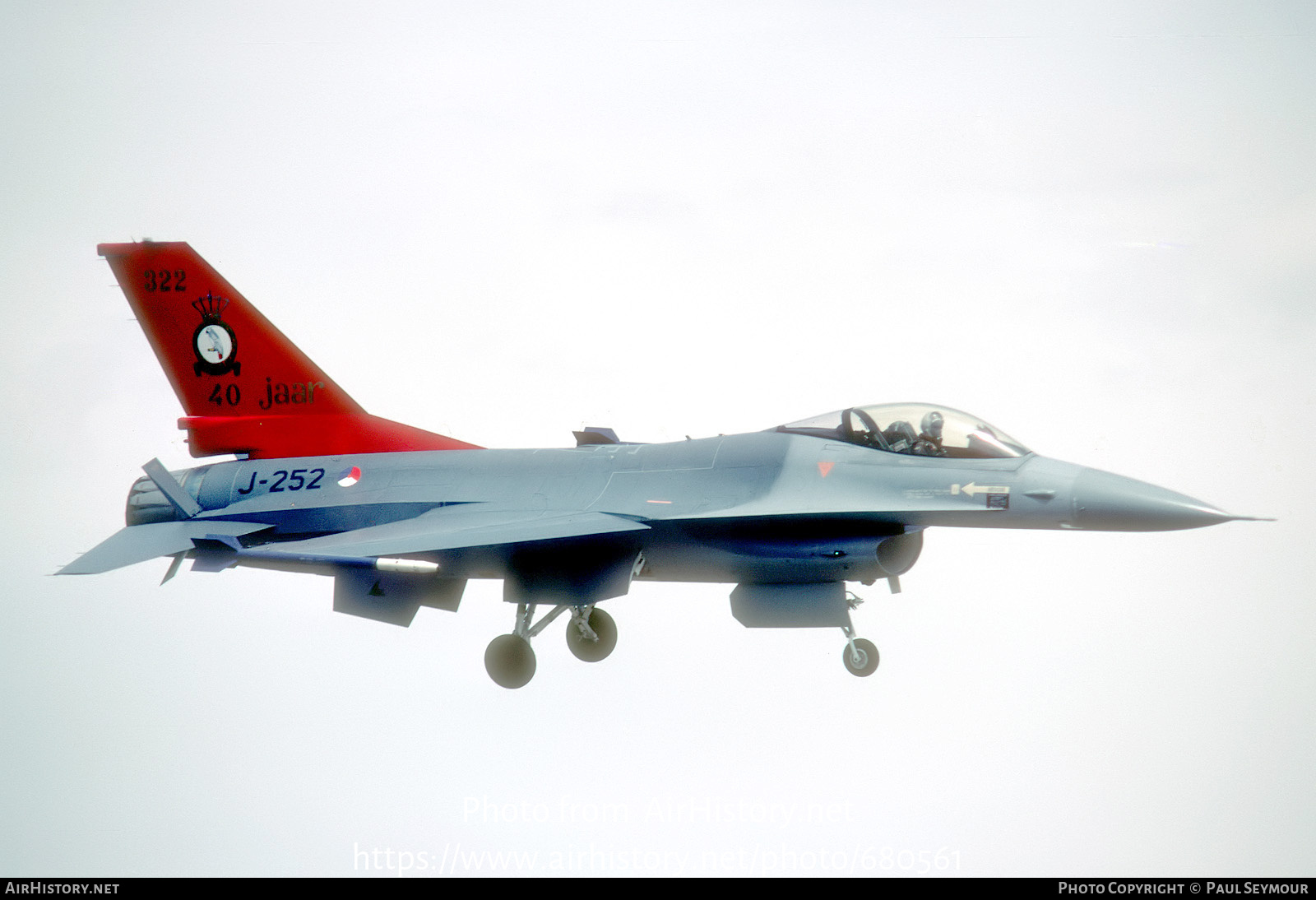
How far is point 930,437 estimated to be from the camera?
10.9 meters

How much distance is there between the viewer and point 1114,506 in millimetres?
9945

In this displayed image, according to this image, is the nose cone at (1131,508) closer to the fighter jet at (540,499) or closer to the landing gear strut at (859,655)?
the fighter jet at (540,499)

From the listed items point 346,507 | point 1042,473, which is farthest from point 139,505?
point 1042,473

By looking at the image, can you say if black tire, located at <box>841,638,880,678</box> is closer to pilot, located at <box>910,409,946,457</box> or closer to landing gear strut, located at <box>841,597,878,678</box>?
landing gear strut, located at <box>841,597,878,678</box>

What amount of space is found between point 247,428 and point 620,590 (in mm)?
5271

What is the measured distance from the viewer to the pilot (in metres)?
10.9

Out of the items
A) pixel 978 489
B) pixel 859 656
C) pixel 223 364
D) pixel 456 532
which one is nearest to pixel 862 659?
pixel 859 656

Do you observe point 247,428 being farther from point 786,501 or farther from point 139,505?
point 786,501

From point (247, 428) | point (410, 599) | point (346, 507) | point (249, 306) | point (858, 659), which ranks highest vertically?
point (249, 306)

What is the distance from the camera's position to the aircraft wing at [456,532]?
421 inches

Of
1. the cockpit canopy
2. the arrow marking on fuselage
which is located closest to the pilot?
the cockpit canopy

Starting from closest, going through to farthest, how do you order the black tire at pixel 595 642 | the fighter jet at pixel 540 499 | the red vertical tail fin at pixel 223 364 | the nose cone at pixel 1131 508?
1. the nose cone at pixel 1131 508
2. the fighter jet at pixel 540 499
3. the black tire at pixel 595 642
4. the red vertical tail fin at pixel 223 364

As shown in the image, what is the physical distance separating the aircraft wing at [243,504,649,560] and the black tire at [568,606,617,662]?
2008mm

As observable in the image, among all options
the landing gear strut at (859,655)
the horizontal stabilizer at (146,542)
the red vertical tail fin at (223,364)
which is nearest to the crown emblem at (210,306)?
the red vertical tail fin at (223,364)
